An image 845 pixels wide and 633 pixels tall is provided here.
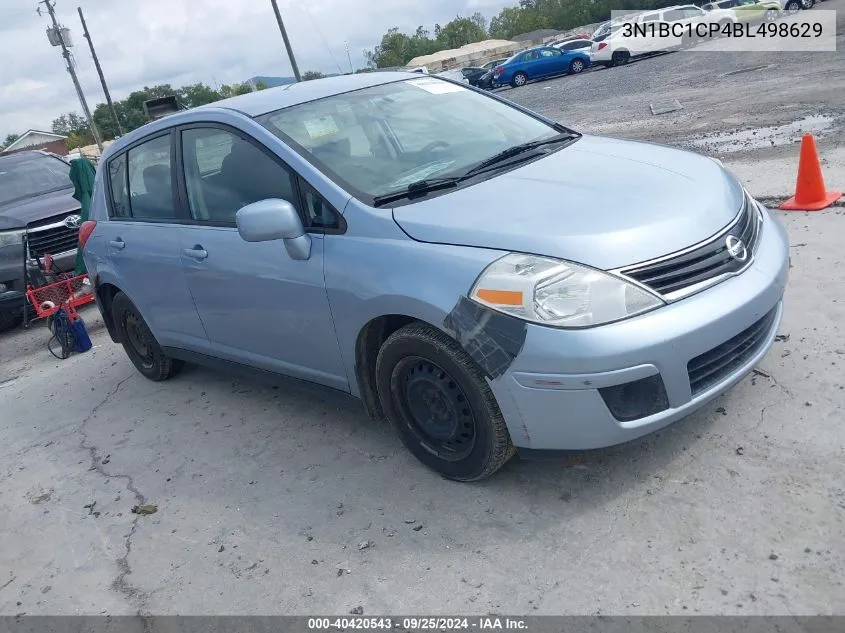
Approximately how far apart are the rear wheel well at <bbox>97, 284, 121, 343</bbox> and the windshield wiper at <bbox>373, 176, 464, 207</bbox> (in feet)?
9.25

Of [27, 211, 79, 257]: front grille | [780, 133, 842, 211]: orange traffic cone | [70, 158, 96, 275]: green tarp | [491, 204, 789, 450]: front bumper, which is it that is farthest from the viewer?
[27, 211, 79, 257]: front grille

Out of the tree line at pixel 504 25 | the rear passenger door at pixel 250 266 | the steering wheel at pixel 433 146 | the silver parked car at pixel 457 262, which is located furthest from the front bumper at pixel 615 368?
the tree line at pixel 504 25

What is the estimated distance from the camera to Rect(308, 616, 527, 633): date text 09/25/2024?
2.65 m

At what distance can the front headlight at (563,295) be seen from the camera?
9.30ft

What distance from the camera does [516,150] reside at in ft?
13.0

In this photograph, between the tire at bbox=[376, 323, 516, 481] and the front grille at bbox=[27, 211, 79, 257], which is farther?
the front grille at bbox=[27, 211, 79, 257]

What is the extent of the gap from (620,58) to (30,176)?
23321 mm

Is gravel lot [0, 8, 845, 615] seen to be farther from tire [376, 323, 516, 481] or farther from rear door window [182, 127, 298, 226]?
rear door window [182, 127, 298, 226]

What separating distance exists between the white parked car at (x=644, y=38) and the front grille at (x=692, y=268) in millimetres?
27187

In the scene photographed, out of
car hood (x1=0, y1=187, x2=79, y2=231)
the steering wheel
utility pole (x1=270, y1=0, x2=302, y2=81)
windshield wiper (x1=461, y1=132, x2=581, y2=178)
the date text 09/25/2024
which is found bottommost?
the date text 09/25/2024

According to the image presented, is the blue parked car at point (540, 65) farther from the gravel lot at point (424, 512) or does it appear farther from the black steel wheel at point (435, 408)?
the black steel wheel at point (435, 408)

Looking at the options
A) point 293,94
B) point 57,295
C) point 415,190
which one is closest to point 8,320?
point 57,295

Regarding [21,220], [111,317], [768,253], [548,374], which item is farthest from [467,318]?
[21,220]

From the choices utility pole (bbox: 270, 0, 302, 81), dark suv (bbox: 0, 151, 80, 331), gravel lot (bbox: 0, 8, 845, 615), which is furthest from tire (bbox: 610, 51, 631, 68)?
gravel lot (bbox: 0, 8, 845, 615)
